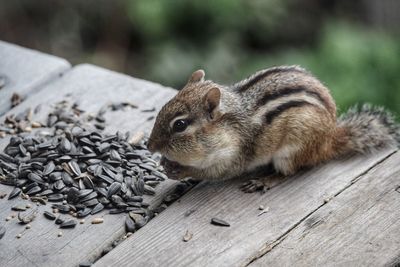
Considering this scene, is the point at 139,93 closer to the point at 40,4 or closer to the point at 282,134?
the point at 282,134

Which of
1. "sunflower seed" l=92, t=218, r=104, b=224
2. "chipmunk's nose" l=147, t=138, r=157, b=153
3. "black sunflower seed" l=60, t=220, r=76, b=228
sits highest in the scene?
"chipmunk's nose" l=147, t=138, r=157, b=153

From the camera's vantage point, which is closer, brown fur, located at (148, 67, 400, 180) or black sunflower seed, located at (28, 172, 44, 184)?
black sunflower seed, located at (28, 172, 44, 184)

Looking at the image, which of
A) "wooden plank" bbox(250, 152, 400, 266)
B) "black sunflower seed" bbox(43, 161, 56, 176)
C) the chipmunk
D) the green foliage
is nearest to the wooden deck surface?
Answer: "wooden plank" bbox(250, 152, 400, 266)

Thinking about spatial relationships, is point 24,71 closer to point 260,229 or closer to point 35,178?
point 35,178

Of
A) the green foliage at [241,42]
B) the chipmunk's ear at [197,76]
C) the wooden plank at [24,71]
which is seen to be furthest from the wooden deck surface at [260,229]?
the green foliage at [241,42]

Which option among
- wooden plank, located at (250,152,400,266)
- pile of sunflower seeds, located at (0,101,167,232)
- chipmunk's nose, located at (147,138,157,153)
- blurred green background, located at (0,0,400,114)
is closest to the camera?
wooden plank, located at (250,152,400,266)

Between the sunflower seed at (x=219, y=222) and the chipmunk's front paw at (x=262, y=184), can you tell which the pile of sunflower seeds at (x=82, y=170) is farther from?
the chipmunk's front paw at (x=262, y=184)

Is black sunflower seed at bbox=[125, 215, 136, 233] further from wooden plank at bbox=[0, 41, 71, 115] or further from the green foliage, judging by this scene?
the green foliage

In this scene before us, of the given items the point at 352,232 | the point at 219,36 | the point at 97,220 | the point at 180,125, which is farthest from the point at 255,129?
the point at 219,36
